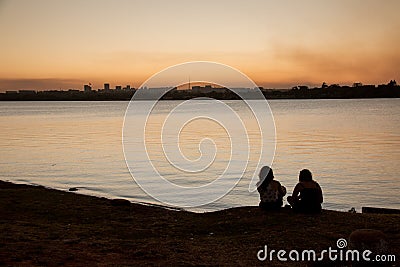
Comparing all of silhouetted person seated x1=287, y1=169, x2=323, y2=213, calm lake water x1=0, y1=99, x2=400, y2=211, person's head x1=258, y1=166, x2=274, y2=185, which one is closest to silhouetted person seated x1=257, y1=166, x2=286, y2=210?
person's head x1=258, y1=166, x2=274, y2=185

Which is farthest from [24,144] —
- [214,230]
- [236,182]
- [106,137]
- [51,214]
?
[214,230]

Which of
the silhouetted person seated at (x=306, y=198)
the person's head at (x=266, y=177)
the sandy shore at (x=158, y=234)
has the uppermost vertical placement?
the person's head at (x=266, y=177)

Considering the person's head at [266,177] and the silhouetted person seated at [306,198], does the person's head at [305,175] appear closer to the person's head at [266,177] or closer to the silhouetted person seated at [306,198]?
the silhouetted person seated at [306,198]

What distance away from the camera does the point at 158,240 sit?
1045cm

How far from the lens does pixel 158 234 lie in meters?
11.2

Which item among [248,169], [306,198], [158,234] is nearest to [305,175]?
[306,198]

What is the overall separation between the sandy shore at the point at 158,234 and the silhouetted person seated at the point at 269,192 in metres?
0.24

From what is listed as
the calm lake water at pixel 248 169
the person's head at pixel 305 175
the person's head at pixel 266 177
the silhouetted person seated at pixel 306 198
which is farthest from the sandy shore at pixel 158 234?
the calm lake water at pixel 248 169

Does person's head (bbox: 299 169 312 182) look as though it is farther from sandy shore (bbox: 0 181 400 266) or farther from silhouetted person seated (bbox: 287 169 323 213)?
sandy shore (bbox: 0 181 400 266)

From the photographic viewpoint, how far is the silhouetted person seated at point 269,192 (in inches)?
482

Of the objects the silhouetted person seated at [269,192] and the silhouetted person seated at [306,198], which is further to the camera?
the silhouetted person seated at [269,192]

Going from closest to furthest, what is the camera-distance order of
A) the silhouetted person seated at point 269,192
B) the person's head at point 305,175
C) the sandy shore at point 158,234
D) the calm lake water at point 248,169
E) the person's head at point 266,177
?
1. the sandy shore at point 158,234
2. the person's head at point 305,175
3. the silhouetted person seated at point 269,192
4. the person's head at point 266,177
5. the calm lake water at point 248,169

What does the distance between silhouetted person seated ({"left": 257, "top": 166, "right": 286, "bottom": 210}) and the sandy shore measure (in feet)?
0.80

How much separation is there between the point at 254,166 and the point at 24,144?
81.9 feet
